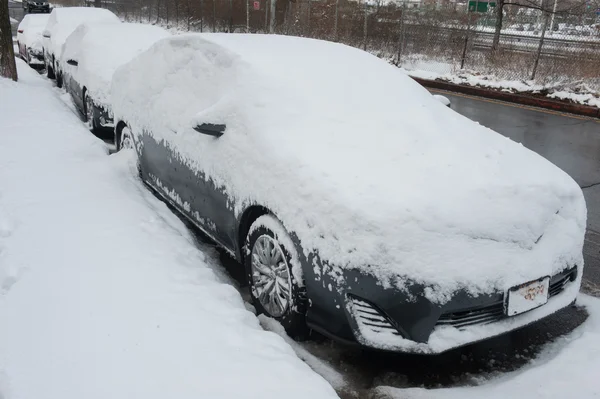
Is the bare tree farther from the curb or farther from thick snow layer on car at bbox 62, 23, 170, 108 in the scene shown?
thick snow layer on car at bbox 62, 23, 170, 108

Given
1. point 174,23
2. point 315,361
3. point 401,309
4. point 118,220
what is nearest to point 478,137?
point 401,309

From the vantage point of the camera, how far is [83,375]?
2.46m

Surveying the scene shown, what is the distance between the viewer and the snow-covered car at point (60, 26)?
37.7 feet

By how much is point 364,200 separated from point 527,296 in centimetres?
102

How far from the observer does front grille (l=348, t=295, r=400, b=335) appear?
8.98 feet

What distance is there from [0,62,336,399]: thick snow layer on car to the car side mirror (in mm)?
858

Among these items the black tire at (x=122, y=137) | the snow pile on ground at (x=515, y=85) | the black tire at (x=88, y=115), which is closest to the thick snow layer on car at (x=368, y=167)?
the black tire at (x=122, y=137)

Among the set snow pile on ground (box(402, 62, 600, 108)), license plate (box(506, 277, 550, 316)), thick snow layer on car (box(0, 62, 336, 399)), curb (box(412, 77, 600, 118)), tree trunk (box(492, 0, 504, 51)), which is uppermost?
tree trunk (box(492, 0, 504, 51))

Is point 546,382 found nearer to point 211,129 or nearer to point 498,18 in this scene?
point 211,129

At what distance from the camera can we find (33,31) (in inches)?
599

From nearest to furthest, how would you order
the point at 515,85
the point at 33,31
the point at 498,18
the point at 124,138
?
the point at 124,138, the point at 515,85, the point at 33,31, the point at 498,18

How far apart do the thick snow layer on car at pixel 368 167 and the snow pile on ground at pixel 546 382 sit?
536mm

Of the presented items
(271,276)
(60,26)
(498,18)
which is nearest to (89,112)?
(60,26)

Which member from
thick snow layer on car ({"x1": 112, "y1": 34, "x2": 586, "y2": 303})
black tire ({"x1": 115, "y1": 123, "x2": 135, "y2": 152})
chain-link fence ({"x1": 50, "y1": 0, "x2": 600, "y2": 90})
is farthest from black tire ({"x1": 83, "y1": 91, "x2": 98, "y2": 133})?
chain-link fence ({"x1": 50, "y1": 0, "x2": 600, "y2": 90})
